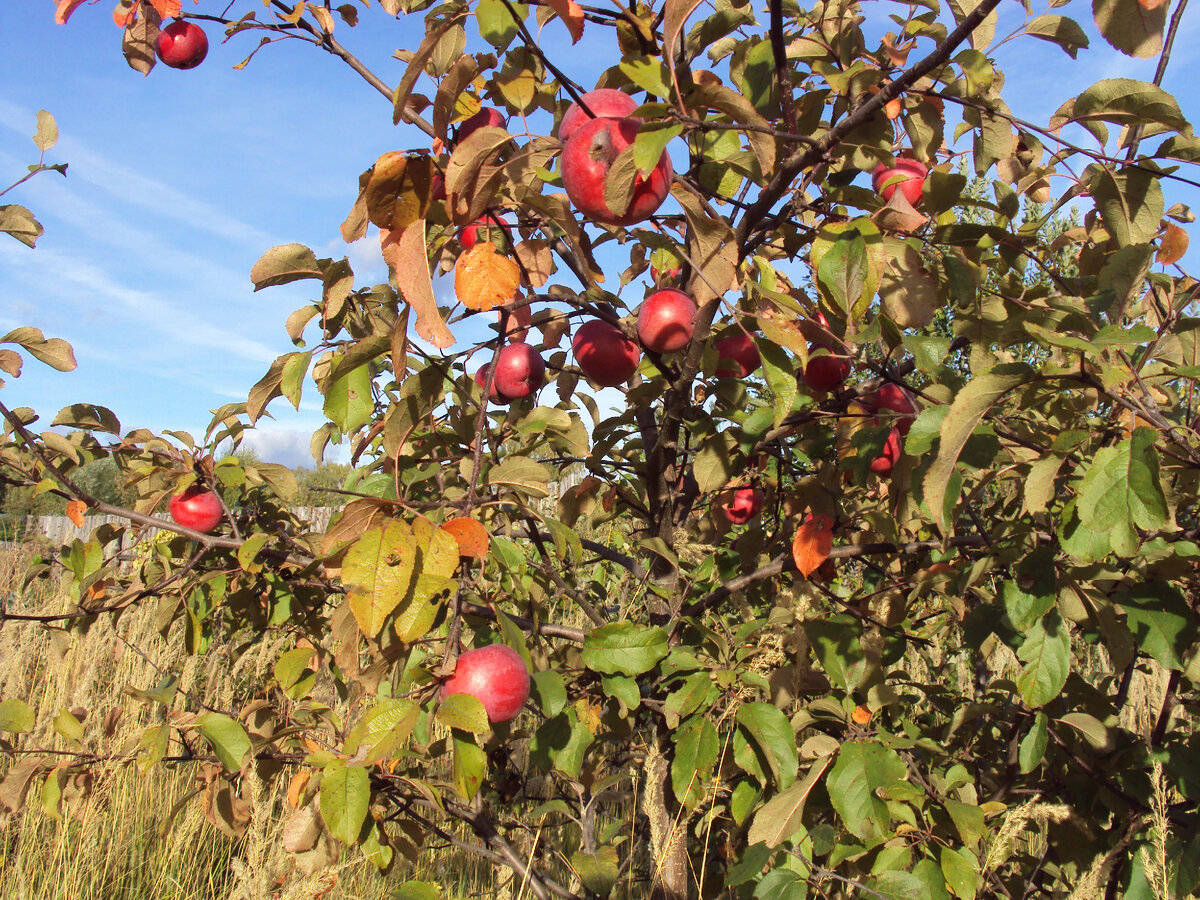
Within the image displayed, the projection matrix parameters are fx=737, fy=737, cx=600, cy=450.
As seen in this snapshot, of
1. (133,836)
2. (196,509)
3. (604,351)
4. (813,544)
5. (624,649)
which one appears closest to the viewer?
(624,649)

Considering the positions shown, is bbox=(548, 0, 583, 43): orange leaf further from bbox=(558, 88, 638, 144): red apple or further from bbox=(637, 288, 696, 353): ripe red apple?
bbox=(637, 288, 696, 353): ripe red apple

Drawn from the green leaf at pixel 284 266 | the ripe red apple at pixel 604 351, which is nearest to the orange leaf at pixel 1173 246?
the ripe red apple at pixel 604 351

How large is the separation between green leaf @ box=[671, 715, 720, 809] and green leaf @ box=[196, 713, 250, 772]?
0.61 meters

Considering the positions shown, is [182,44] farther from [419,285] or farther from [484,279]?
[419,285]

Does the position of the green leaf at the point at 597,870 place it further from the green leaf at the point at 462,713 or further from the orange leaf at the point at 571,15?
the orange leaf at the point at 571,15

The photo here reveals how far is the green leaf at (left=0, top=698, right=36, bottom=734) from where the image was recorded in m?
1.31

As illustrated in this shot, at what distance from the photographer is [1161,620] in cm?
87

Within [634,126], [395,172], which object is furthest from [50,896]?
[634,126]

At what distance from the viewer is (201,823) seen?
8.45 feet

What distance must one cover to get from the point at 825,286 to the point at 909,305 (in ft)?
0.48

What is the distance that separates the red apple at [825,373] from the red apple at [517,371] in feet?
1.59

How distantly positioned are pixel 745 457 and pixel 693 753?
551 mm

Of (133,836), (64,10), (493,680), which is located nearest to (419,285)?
(493,680)

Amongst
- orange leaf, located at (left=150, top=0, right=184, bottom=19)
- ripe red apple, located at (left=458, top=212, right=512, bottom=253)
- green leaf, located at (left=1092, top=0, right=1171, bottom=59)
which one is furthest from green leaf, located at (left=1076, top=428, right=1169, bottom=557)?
orange leaf, located at (left=150, top=0, right=184, bottom=19)
